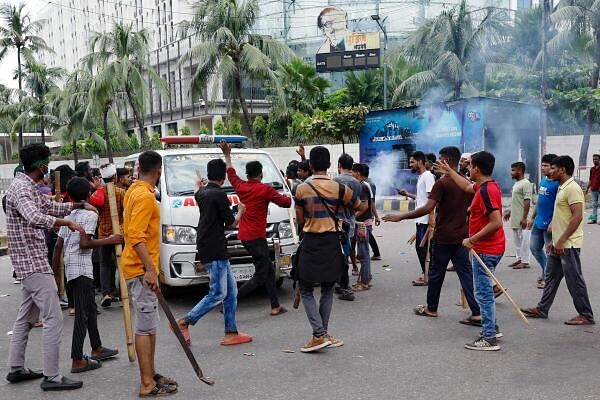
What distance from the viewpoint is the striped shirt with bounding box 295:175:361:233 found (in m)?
5.36

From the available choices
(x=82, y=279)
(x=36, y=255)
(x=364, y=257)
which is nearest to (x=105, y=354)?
(x=82, y=279)

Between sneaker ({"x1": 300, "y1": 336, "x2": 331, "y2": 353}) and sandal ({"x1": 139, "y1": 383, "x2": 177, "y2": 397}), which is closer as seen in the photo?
sandal ({"x1": 139, "y1": 383, "x2": 177, "y2": 397})

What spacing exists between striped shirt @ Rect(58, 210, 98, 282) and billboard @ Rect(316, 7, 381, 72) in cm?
2701

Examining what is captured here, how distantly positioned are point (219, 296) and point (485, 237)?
8.29ft

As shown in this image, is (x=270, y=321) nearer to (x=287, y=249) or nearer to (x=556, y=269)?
(x=287, y=249)

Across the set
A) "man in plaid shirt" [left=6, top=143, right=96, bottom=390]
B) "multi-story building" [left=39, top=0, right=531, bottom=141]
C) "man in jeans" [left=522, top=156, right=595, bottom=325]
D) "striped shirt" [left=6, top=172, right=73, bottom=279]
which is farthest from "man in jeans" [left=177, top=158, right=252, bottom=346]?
"multi-story building" [left=39, top=0, right=531, bottom=141]

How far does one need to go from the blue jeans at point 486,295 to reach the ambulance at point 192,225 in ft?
8.20

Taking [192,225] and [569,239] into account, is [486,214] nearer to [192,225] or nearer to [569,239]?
[569,239]

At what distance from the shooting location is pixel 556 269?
6219mm

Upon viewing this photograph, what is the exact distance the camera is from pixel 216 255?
18.9 ft

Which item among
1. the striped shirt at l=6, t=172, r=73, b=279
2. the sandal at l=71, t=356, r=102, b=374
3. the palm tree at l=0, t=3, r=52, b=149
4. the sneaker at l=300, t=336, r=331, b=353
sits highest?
the palm tree at l=0, t=3, r=52, b=149

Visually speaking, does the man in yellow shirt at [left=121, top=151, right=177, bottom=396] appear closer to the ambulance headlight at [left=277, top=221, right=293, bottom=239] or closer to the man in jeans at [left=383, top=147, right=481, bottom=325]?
the man in jeans at [left=383, top=147, right=481, bottom=325]

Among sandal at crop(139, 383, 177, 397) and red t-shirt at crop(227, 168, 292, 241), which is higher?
red t-shirt at crop(227, 168, 292, 241)

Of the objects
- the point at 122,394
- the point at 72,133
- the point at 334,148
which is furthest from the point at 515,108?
the point at 72,133
